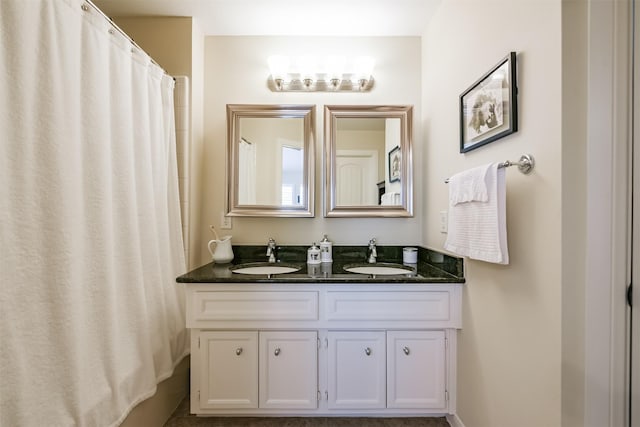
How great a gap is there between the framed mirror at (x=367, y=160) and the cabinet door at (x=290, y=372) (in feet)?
2.61

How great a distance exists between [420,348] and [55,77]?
184 cm

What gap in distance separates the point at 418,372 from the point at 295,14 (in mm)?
2180

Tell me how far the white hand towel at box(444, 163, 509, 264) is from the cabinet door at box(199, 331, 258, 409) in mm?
1101

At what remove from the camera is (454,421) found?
1.36m

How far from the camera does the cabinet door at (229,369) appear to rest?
134 centimetres

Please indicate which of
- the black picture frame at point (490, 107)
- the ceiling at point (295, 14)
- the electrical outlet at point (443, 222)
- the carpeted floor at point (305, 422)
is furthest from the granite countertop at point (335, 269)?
the ceiling at point (295, 14)

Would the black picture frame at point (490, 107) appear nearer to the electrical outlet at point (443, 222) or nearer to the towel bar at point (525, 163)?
the towel bar at point (525, 163)

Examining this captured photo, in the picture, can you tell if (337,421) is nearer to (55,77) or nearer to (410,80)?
(55,77)

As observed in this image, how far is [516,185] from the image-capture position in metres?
0.93

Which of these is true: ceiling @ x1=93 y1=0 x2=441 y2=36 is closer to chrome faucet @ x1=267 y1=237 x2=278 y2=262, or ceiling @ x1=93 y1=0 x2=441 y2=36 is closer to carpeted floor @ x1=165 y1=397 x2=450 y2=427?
chrome faucet @ x1=267 y1=237 x2=278 y2=262

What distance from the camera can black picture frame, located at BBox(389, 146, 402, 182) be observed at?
5.83ft

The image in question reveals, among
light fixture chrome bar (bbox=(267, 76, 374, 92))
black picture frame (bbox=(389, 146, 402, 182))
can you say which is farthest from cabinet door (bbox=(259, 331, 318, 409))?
light fixture chrome bar (bbox=(267, 76, 374, 92))

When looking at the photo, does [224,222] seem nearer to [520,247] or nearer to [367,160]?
[367,160]

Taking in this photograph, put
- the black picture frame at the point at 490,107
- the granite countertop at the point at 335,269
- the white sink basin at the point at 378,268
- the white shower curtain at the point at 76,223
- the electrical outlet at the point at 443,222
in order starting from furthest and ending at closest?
1. the white sink basin at the point at 378,268
2. the electrical outlet at the point at 443,222
3. the granite countertop at the point at 335,269
4. the black picture frame at the point at 490,107
5. the white shower curtain at the point at 76,223
